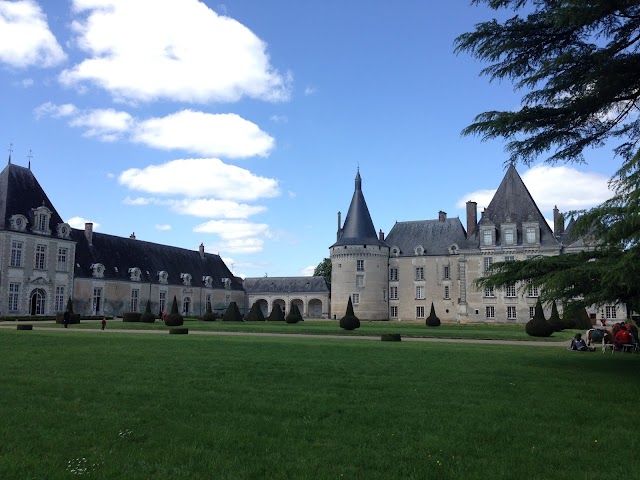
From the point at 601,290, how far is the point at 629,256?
1.82 metres

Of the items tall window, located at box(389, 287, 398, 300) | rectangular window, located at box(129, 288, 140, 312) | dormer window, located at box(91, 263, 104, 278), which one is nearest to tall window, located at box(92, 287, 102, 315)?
dormer window, located at box(91, 263, 104, 278)

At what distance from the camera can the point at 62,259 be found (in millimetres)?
41000

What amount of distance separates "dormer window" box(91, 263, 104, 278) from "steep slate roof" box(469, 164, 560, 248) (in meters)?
31.0

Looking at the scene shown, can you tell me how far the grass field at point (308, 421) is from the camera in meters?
4.43

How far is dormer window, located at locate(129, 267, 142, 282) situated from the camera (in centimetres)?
4684

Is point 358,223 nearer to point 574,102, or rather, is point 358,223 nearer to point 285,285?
point 285,285

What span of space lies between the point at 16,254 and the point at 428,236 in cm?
3451

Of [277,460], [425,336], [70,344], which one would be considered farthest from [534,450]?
[425,336]

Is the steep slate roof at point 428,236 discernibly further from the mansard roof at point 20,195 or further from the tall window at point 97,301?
the mansard roof at point 20,195

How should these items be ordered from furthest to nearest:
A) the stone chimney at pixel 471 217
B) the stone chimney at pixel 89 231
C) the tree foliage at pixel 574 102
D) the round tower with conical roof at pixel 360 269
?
the round tower with conical roof at pixel 360 269 < the stone chimney at pixel 471 217 < the stone chimney at pixel 89 231 < the tree foliage at pixel 574 102

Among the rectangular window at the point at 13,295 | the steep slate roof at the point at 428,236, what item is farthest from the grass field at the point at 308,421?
the steep slate roof at the point at 428,236

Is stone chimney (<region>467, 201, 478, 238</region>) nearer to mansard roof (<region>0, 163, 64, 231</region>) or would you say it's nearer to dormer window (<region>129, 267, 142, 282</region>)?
dormer window (<region>129, 267, 142, 282</region>)

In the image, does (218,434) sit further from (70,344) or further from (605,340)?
(605,340)

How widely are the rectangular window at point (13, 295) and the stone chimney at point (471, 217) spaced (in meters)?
35.5
